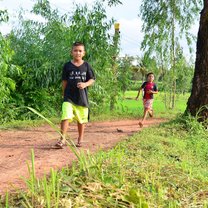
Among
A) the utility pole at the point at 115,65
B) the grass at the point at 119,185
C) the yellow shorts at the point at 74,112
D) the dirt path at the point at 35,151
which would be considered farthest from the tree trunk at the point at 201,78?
the utility pole at the point at 115,65

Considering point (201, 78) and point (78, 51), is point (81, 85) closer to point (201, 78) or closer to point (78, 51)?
point (78, 51)

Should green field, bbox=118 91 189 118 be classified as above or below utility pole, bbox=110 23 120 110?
below

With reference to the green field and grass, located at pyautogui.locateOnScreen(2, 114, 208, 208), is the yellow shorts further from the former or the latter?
the green field

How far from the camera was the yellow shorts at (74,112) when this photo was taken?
507 centimetres

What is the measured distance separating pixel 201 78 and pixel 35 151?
377 cm

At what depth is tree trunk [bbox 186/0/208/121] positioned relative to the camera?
23.1 feet

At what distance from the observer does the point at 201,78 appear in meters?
7.11

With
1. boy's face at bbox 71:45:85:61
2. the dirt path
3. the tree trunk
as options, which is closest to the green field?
the tree trunk

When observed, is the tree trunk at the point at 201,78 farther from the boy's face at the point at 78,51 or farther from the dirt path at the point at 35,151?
the boy's face at the point at 78,51

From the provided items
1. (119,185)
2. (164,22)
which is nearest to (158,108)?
(164,22)

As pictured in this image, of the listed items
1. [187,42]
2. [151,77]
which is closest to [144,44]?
[187,42]

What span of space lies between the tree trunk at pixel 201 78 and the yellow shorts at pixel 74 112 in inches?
107

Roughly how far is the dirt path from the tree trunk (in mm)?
1506

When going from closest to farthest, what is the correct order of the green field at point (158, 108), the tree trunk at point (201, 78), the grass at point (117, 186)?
1. the grass at point (117, 186)
2. the tree trunk at point (201, 78)
3. the green field at point (158, 108)
